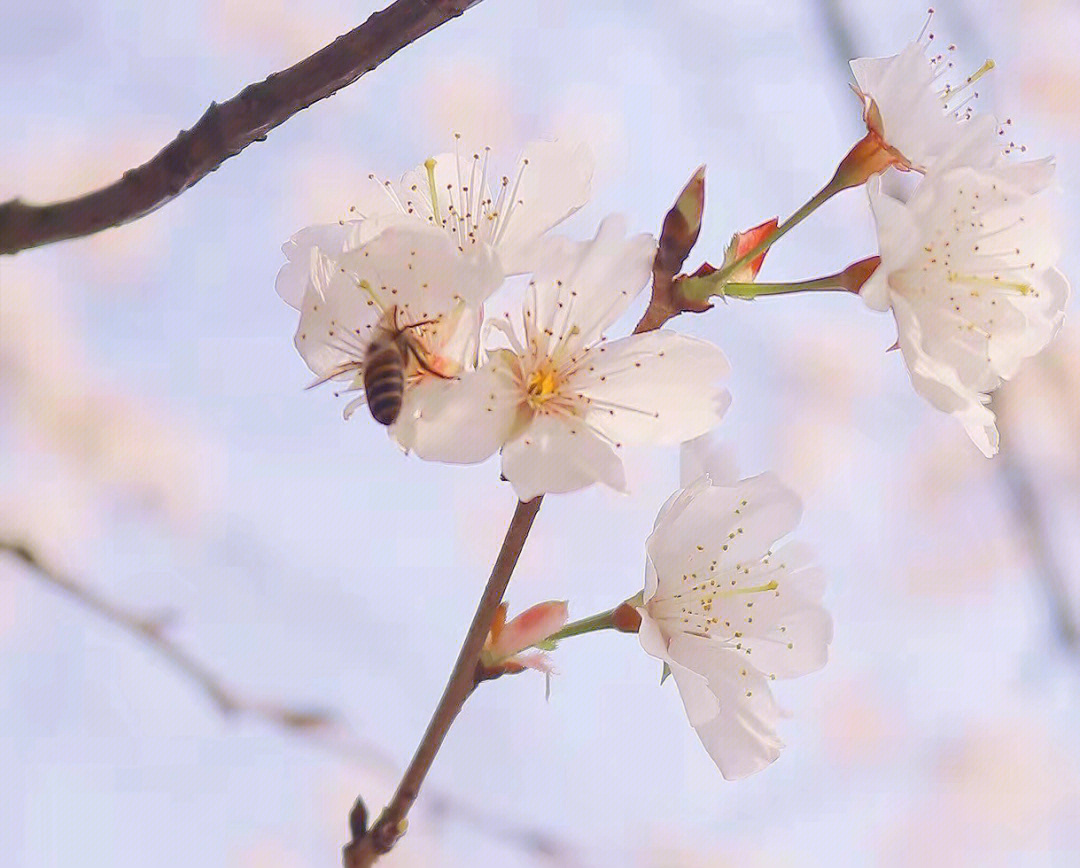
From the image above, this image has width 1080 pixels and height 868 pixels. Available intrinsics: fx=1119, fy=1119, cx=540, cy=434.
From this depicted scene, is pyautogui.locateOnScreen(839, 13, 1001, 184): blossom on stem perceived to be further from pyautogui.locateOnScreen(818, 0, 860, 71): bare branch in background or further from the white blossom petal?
pyautogui.locateOnScreen(818, 0, 860, 71): bare branch in background

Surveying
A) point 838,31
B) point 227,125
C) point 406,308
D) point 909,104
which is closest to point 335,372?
point 406,308

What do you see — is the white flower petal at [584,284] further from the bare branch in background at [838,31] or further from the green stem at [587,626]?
the bare branch in background at [838,31]

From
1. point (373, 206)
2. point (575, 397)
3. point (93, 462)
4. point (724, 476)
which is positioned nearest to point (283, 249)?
point (373, 206)

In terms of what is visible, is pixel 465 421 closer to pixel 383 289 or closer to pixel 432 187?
pixel 383 289

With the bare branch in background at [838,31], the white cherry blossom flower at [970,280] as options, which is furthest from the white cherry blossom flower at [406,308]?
the bare branch in background at [838,31]

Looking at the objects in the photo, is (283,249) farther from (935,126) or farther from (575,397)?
(935,126)

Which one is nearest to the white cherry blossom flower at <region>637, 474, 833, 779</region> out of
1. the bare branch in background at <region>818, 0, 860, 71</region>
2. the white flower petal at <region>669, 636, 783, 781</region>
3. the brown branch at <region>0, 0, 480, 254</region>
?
the white flower petal at <region>669, 636, 783, 781</region>
